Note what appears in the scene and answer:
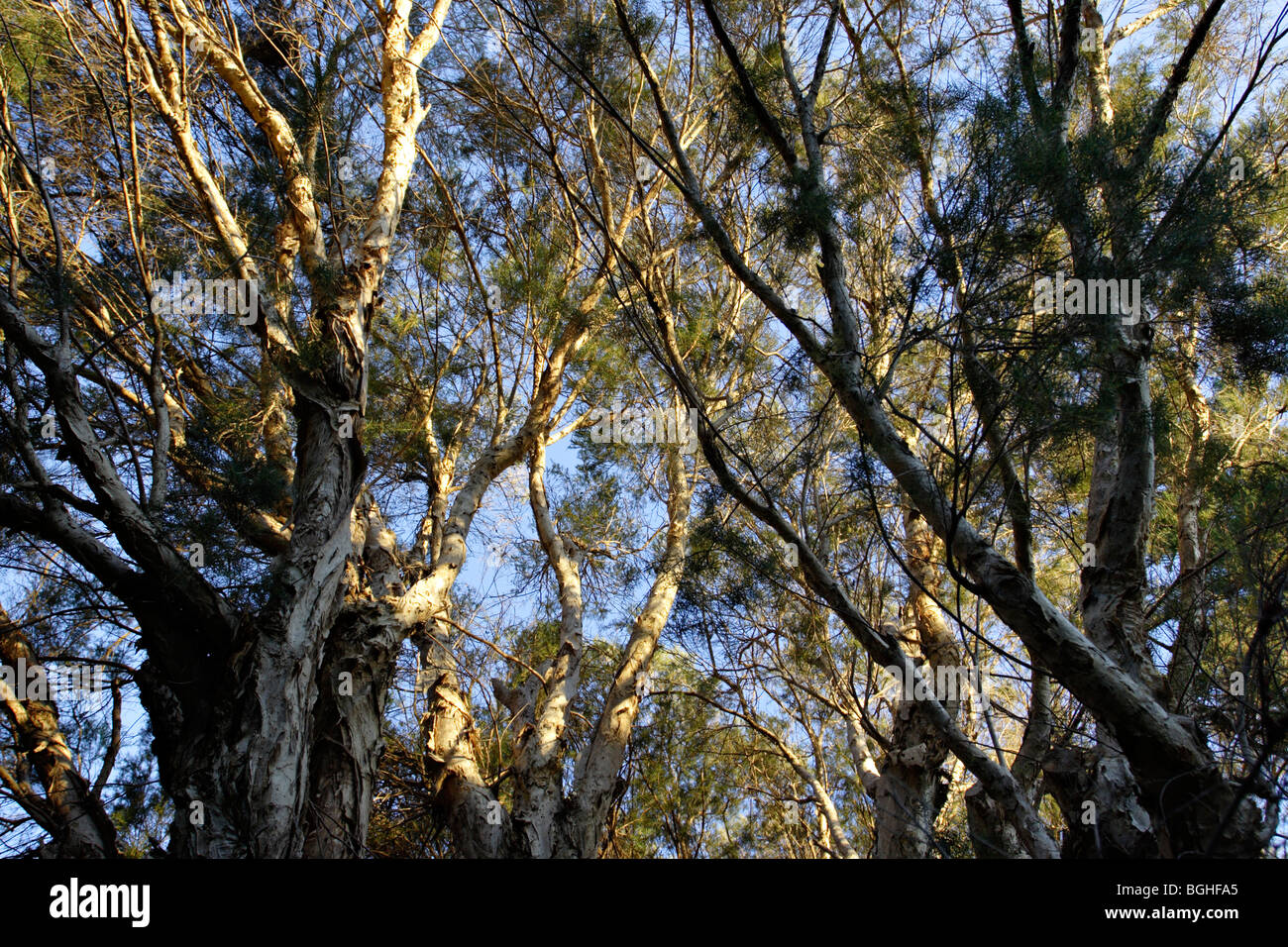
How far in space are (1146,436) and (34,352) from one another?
13.4 feet

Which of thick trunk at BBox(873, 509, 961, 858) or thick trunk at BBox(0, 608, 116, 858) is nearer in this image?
thick trunk at BBox(0, 608, 116, 858)

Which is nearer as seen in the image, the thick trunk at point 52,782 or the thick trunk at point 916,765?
the thick trunk at point 52,782

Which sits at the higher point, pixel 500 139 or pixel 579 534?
pixel 500 139

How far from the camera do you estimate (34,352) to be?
2.86 m

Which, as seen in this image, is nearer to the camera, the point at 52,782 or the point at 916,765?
the point at 52,782

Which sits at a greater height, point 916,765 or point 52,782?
point 52,782

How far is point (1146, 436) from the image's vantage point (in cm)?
320

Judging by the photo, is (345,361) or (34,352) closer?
(34,352)
